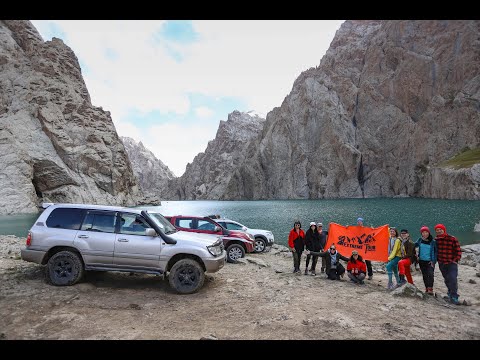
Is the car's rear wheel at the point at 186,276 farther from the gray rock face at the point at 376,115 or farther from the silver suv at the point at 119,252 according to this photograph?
the gray rock face at the point at 376,115

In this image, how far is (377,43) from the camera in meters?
150

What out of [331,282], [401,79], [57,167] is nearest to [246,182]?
[401,79]

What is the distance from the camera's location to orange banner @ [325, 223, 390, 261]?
1244 cm

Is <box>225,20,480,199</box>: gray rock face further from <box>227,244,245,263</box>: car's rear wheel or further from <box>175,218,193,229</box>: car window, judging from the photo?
<box>175,218,193,229</box>: car window

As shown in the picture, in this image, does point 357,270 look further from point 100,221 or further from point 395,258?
point 100,221

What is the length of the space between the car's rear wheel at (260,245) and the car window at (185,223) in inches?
198

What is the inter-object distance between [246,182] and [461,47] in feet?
374

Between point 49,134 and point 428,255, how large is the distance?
91.8 meters

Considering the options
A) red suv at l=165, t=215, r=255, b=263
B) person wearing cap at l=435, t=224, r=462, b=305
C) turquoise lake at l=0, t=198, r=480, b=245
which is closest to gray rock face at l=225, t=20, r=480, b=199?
turquoise lake at l=0, t=198, r=480, b=245

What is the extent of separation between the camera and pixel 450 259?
8875mm

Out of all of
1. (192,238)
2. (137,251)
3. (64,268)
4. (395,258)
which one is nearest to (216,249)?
(192,238)

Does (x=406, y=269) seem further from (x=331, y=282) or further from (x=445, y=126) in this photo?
(x=445, y=126)

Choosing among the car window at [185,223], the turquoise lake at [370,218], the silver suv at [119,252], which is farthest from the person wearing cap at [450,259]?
the turquoise lake at [370,218]

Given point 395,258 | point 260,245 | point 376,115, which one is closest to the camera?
point 395,258
